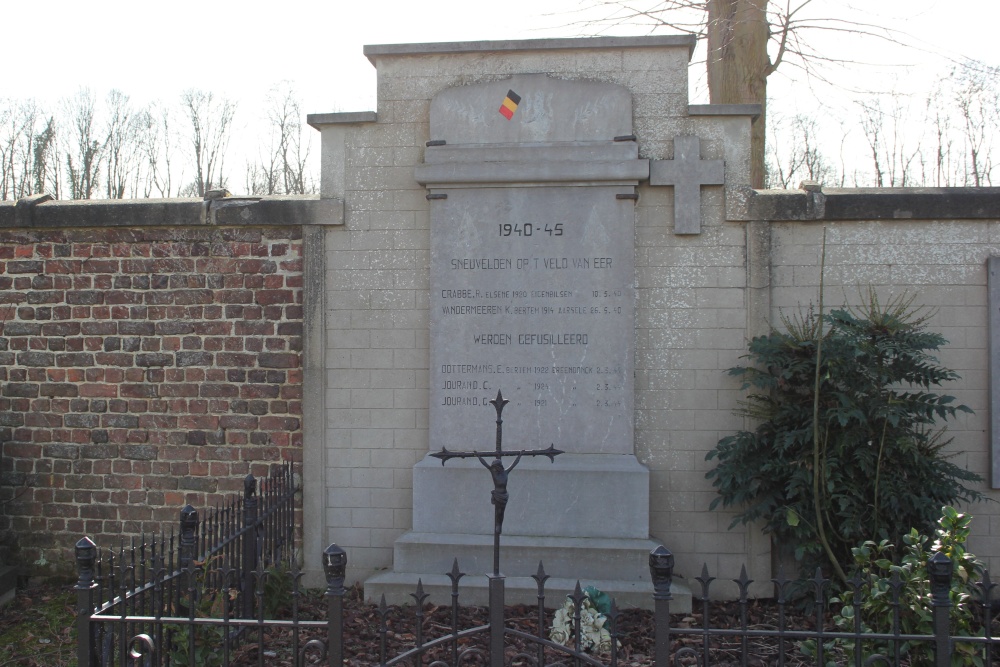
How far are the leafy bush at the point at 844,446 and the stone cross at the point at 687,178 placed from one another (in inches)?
40.4

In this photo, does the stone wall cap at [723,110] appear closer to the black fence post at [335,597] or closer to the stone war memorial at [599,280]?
the stone war memorial at [599,280]

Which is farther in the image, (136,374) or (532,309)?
(136,374)

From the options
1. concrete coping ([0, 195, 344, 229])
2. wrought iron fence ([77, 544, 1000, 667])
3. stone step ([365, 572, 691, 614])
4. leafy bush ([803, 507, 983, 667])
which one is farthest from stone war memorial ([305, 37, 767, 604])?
leafy bush ([803, 507, 983, 667])

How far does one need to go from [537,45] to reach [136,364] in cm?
402

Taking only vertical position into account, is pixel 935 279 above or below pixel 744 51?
below

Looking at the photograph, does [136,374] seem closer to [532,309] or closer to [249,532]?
[249,532]

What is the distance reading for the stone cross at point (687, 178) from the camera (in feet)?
20.6

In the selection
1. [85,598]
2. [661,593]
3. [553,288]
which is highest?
[553,288]

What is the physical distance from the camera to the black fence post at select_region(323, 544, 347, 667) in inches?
136

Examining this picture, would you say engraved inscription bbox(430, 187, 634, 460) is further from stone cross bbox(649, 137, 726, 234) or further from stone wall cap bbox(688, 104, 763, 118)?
stone wall cap bbox(688, 104, 763, 118)

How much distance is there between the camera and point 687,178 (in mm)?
6285

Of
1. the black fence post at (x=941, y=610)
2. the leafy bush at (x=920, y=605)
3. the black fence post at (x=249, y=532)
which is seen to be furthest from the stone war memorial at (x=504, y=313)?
the black fence post at (x=941, y=610)

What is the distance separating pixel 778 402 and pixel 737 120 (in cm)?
212

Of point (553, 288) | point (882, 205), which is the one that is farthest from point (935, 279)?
point (553, 288)
